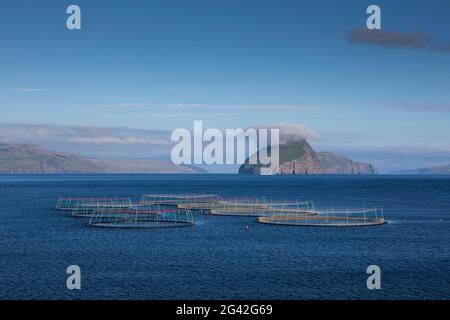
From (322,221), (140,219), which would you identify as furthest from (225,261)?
(140,219)

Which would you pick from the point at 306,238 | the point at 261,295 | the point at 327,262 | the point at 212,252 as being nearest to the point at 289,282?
the point at 261,295

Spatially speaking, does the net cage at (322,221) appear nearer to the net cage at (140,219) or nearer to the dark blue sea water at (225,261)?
the dark blue sea water at (225,261)

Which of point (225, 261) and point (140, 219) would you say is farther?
point (140, 219)

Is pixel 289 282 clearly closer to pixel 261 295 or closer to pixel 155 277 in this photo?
pixel 261 295

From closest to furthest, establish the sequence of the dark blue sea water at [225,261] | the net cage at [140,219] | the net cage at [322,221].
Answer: the dark blue sea water at [225,261], the net cage at [140,219], the net cage at [322,221]

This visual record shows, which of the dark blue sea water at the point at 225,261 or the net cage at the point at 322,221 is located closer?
the dark blue sea water at the point at 225,261

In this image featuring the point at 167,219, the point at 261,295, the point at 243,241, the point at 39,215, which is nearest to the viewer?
the point at 261,295

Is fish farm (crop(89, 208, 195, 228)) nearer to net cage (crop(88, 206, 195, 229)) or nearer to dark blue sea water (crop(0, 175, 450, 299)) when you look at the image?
net cage (crop(88, 206, 195, 229))

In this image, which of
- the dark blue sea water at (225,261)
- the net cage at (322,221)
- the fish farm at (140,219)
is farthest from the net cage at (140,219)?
the net cage at (322,221)

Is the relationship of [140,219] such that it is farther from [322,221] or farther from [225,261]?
[225,261]
